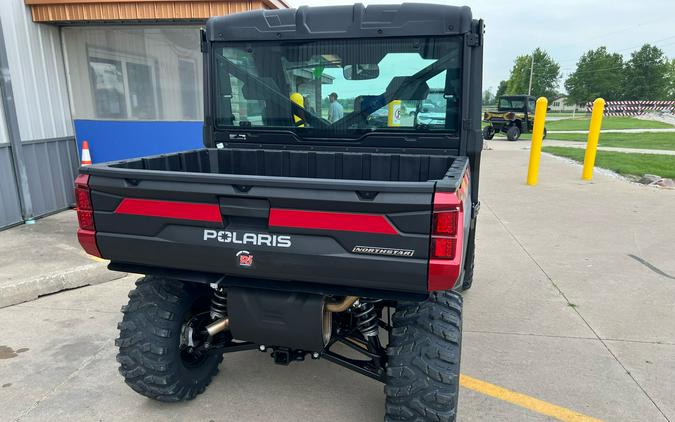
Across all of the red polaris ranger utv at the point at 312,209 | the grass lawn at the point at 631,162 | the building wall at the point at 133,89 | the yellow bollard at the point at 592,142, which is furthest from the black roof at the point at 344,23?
the grass lawn at the point at 631,162

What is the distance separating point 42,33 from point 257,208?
22.0 ft

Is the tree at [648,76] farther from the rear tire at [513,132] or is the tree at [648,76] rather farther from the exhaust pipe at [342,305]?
the exhaust pipe at [342,305]

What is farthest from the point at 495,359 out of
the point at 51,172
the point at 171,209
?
the point at 51,172

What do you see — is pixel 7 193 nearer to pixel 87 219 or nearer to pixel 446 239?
pixel 87 219

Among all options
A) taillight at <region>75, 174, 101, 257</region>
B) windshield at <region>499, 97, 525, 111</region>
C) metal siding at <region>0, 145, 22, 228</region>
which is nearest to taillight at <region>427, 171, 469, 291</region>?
taillight at <region>75, 174, 101, 257</region>

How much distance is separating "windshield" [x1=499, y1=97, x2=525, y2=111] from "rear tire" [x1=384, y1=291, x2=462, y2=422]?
913 inches

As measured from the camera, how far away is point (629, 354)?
11.6 ft

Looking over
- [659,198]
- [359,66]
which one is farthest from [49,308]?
[659,198]

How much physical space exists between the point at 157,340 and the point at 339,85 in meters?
2.15

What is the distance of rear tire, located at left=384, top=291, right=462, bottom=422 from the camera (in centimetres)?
230

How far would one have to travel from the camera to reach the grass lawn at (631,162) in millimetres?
11891

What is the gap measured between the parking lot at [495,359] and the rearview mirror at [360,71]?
2114 mm

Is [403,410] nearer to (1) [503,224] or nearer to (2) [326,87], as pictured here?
(2) [326,87]

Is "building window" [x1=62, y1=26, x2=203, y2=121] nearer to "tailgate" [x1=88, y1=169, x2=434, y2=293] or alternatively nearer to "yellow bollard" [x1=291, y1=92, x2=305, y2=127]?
"yellow bollard" [x1=291, y1=92, x2=305, y2=127]
